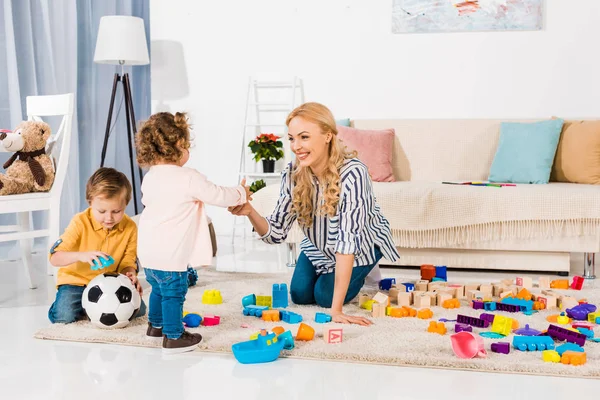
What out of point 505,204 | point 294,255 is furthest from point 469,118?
point 294,255

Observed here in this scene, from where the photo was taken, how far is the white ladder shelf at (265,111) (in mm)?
5077

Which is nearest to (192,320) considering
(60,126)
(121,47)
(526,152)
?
(60,126)

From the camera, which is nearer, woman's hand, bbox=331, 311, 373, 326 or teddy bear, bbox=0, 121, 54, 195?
woman's hand, bbox=331, 311, 373, 326

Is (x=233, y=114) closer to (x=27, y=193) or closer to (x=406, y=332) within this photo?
(x=27, y=193)

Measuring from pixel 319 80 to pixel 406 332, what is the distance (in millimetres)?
3026

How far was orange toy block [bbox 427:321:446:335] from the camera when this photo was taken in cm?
231

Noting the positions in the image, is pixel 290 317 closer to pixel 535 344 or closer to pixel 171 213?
pixel 171 213

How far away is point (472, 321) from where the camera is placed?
7.87 feet

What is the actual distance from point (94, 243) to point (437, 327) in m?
1.22

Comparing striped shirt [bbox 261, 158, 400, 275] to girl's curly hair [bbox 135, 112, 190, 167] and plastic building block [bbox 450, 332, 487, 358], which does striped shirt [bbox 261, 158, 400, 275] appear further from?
girl's curly hair [bbox 135, 112, 190, 167]

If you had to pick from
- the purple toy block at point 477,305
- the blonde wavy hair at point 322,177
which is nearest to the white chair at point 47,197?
the blonde wavy hair at point 322,177

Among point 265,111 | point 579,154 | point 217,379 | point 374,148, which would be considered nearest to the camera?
point 217,379

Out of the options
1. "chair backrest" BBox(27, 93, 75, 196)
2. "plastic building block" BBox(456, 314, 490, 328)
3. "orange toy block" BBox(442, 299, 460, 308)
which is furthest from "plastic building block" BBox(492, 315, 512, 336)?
"chair backrest" BBox(27, 93, 75, 196)

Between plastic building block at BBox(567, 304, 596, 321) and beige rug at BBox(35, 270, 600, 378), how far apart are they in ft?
0.30
